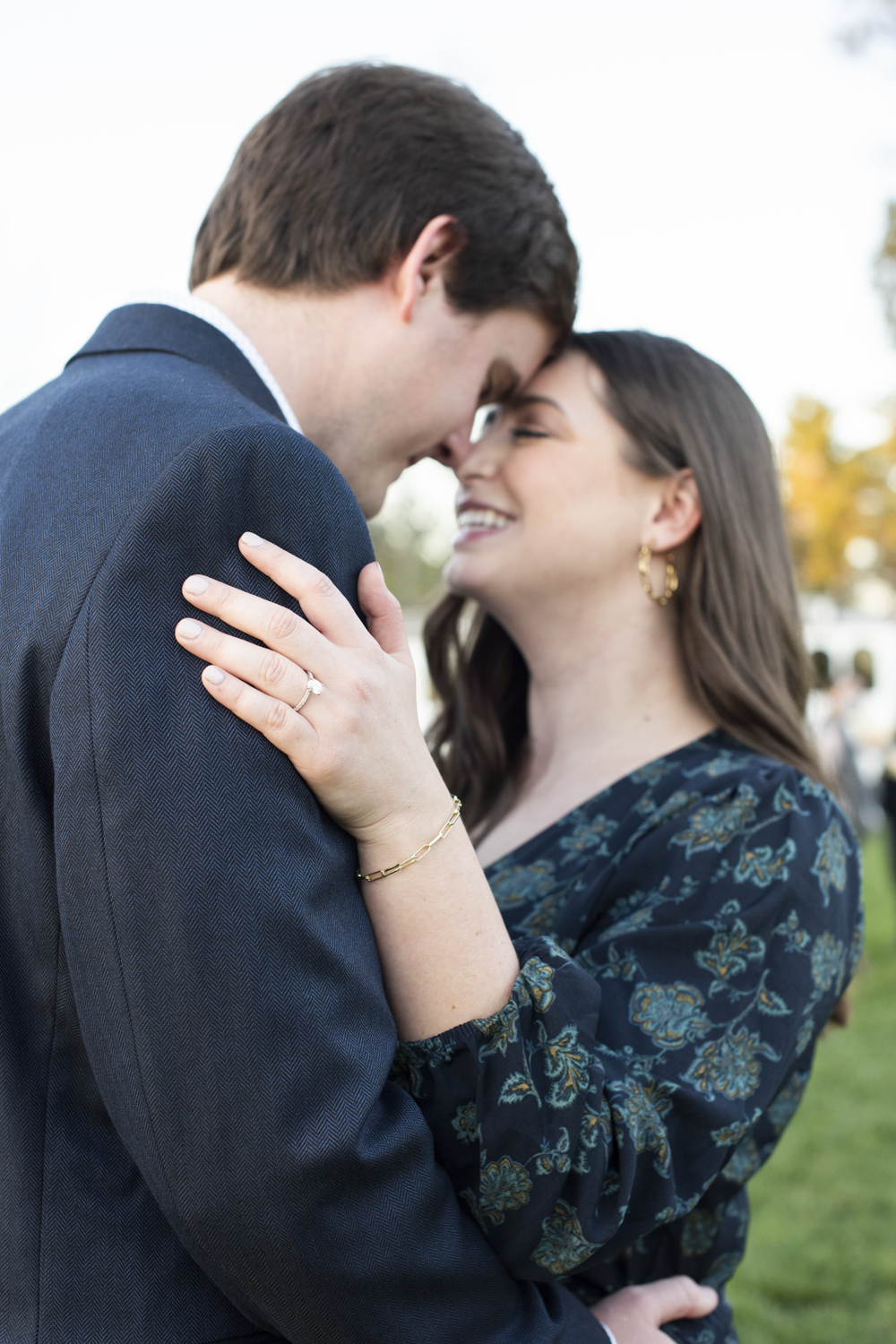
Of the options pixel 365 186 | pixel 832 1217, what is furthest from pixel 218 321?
pixel 832 1217

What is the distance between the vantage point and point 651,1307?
1748 mm

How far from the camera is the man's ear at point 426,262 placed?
175 cm

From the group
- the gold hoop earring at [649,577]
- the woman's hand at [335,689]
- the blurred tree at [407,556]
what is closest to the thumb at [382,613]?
the woman's hand at [335,689]

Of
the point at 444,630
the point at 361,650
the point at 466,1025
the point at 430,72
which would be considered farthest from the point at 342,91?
the point at 444,630

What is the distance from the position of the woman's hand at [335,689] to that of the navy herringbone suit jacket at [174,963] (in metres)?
0.03

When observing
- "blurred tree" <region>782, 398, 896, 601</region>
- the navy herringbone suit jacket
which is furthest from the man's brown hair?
"blurred tree" <region>782, 398, 896, 601</region>

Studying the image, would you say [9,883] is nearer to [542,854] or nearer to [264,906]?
[264,906]

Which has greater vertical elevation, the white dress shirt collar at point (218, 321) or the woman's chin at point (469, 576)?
the white dress shirt collar at point (218, 321)

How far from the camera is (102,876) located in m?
1.10

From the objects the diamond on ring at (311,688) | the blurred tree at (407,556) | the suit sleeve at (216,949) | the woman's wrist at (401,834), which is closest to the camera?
the suit sleeve at (216,949)

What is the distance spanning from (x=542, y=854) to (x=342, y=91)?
140 centimetres

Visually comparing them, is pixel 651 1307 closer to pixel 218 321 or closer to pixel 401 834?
pixel 401 834

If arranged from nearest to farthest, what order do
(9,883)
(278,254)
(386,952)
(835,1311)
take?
(9,883), (386,952), (278,254), (835,1311)

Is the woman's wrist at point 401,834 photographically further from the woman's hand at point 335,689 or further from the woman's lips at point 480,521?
the woman's lips at point 480,521
